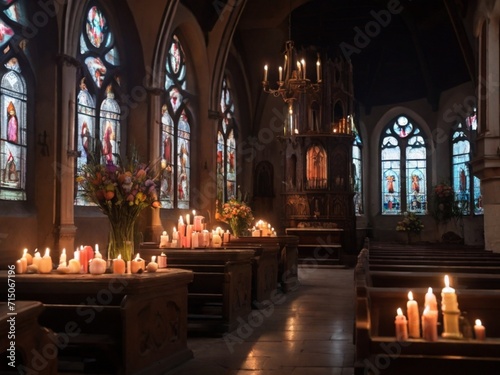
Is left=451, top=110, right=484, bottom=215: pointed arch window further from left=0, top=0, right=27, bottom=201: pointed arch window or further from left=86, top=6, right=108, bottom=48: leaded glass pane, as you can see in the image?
left=0, top=0, right=27, bottom=201: pointed arch window

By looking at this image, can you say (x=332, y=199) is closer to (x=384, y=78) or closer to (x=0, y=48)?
(x=384, y=78)

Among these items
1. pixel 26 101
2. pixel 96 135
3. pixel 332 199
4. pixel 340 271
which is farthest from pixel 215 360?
Result: pixel 332 199

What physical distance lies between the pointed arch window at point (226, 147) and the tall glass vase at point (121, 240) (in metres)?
12.4

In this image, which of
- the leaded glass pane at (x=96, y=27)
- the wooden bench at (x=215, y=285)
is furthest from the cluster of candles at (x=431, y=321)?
the leaded glass pane at (x=96, y=27)

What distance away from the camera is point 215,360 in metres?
6.05

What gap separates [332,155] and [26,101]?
10.5m

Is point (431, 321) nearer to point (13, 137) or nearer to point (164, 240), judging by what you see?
point (164, 240)

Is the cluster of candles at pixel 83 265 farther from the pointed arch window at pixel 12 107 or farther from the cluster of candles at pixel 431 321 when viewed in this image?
the pointed arch window at pixel 12 107

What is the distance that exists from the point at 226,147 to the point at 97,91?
6975 millimetres

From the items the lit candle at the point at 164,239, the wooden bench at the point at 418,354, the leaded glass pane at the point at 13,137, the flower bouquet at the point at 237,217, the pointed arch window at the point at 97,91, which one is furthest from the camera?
the flower bouquet at the point at 237,217

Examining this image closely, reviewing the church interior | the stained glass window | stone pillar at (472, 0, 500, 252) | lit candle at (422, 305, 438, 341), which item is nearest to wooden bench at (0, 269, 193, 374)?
the church interior

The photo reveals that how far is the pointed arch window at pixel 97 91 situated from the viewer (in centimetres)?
1287

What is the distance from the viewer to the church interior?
515 centimetres

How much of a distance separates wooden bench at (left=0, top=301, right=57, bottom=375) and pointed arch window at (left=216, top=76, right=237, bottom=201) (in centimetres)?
1524
